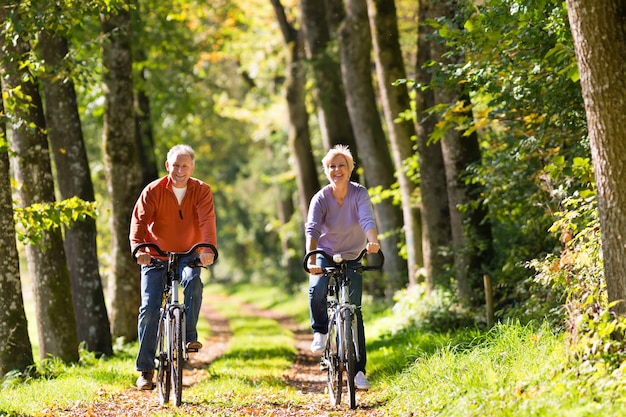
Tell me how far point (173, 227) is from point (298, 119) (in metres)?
15.1

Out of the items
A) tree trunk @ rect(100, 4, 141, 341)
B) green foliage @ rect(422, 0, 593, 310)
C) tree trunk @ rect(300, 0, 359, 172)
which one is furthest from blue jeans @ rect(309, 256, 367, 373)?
tree trunk @ rect(300, 0, 359, 172)

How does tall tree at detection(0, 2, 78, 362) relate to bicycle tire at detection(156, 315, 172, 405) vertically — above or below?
above

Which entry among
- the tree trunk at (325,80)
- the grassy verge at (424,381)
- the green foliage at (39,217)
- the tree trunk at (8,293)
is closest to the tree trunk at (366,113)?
the tree trunk at (325,80)

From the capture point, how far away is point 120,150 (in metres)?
13.4

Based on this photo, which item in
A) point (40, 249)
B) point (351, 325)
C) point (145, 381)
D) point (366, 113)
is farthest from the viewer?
point (366, 113)

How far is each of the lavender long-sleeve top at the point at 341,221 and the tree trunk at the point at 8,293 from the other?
3438mm

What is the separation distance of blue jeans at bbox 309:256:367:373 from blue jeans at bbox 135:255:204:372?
1043 mm

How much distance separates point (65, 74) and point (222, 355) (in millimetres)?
4923

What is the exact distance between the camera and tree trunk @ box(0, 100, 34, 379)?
31.2 feet

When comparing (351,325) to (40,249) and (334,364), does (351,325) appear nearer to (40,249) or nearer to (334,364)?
(334,364)

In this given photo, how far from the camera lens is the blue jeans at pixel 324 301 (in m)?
8.05

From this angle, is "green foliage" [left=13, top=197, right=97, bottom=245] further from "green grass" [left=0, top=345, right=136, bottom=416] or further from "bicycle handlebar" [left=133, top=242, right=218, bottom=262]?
"bicycle handlebar" [left=133, top=242, right=218, bottom=262]

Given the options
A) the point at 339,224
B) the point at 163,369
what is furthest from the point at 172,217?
the point at 339,224

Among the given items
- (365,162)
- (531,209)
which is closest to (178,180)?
(531,209)
